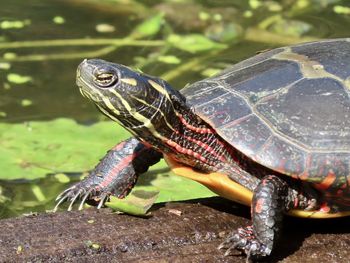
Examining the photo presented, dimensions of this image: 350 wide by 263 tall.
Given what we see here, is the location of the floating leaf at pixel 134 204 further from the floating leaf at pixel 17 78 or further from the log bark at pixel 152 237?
the floating leaf at pixel 17 78

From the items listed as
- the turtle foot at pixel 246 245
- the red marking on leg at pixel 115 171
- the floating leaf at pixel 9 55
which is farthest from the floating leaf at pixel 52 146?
the turtle foot at pixel 246 245

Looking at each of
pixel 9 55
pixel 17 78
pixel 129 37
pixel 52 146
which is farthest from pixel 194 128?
pixel 129 37

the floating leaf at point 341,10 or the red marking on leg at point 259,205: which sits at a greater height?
the red marking on leg at point 259,205

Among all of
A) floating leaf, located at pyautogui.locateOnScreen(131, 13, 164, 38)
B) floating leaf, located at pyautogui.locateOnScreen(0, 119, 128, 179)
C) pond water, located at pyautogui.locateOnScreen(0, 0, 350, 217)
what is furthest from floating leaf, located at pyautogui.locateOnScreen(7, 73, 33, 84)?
floating leaf, located at pyautogui.locateOnScreen(131, 13, 164, 38)

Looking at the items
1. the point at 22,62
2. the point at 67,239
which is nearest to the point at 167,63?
the point at 22,62

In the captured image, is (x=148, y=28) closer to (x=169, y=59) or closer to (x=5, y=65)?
(x=169, y=59)

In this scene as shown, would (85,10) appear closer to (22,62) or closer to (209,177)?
(22,62)
